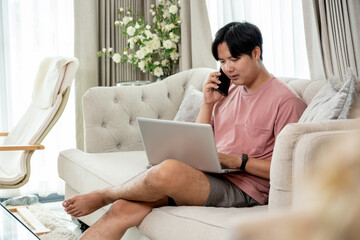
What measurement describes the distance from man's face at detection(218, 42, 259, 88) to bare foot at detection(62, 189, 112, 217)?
0.73m

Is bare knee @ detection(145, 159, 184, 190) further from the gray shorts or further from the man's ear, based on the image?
the man's ear

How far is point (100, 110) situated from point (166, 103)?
0.47 metres

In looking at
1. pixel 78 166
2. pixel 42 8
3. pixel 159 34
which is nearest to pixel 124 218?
pixel 78 166

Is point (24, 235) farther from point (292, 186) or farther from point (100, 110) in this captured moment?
point (100, 110)

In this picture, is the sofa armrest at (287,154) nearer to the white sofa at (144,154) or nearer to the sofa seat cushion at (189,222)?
the white sofa at (144,154)

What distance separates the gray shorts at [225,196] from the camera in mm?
1662

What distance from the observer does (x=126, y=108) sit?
3004mm

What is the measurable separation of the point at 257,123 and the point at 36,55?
269cm

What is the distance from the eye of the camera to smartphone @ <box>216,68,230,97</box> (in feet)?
6.96

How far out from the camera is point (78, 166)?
8.51 feet

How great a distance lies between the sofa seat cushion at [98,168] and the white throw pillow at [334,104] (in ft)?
3.14

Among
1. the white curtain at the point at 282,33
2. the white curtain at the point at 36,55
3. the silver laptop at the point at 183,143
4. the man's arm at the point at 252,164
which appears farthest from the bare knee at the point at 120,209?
the white curtain at the point at 36,55

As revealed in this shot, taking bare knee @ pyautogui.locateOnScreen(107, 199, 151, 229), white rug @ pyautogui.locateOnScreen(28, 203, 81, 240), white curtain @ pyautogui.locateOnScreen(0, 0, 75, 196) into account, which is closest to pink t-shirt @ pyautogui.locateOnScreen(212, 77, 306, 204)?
bare knee @ pyautogui.locateOnScreen(107, 199, 151, 229)

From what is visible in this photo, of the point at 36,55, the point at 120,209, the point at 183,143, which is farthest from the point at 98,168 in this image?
the point at 36,55
